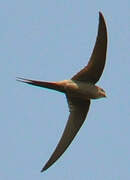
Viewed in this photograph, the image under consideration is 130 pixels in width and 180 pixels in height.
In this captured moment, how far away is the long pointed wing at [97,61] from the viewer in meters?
14.3

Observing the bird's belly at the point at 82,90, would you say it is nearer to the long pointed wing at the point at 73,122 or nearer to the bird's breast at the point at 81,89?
the bird's breast at the point at 81,89

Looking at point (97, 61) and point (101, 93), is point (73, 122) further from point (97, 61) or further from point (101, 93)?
point (97, 61)

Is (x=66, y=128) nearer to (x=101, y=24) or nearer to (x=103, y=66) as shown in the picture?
(x=103, y=66)

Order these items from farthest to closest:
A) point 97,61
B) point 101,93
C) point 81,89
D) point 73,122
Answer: point 73,122, point 101,93, point 81,89, point 97,61

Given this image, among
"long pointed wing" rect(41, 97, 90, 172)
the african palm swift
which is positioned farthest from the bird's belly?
"long pointed wing" rect(41, 97, 90, 172)

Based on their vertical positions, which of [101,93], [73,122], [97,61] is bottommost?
[73,122]

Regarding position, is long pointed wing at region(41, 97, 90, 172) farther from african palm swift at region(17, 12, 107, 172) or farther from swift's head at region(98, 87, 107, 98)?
swift's head at region(98, 87, 107, 98)

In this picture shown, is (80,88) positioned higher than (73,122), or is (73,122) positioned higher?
(80,88)

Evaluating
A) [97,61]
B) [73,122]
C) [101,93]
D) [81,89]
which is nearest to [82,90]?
[81,89]

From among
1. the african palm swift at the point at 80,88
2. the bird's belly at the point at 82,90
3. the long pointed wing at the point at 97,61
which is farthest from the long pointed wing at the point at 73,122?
the long pointed wing at the point at 97,61

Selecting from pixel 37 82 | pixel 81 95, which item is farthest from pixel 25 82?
pixel 81 95

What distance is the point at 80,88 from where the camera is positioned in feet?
49.5

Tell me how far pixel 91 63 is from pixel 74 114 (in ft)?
4.64

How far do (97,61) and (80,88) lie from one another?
62 centimetres
